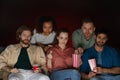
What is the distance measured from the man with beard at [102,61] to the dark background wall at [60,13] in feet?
4.28

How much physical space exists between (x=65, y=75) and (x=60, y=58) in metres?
0.24

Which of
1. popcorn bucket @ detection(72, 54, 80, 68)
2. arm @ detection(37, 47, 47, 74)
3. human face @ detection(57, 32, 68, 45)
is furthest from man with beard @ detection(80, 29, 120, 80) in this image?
arm @ detection(37, 47, 47, 74)

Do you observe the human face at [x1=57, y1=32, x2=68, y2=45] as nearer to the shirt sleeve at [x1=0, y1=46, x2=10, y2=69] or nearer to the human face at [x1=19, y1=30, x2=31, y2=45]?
the human face at [x1=19, y1=30, x2=31, y2=45]

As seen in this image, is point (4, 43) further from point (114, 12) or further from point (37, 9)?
point (114, 12)

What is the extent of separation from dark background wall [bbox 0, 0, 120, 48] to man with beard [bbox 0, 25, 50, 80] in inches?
52.3

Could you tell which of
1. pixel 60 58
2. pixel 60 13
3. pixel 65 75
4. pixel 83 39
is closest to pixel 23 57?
pixel 60 58

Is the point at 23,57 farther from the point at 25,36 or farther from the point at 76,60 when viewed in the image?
the point at 76,60

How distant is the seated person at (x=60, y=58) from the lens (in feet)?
11.3

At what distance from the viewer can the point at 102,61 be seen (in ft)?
11.8

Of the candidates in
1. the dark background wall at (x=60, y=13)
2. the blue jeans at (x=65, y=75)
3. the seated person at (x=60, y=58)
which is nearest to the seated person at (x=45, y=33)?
the seated person at (x=60, y=58)

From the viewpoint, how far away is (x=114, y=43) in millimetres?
4918

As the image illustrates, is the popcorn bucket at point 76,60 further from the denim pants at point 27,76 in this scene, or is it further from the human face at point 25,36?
the human face at point 25,36

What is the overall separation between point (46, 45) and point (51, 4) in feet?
3.68

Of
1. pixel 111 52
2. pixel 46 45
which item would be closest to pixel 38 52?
pixel 46 45
